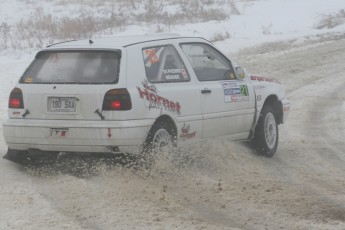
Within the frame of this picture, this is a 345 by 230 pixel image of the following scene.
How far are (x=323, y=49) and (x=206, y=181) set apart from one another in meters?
13.9

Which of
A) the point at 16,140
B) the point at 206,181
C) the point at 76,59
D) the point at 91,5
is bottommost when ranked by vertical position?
the point at 206,181

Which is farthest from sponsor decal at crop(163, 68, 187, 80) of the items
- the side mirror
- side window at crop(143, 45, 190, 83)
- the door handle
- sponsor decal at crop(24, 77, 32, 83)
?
sponsor decal at crop(24, 77, 32, 83)

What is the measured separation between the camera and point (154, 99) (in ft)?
22.5

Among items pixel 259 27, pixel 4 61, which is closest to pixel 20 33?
pixel 4 61

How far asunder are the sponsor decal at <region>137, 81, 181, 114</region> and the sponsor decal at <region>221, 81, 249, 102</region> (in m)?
1.03

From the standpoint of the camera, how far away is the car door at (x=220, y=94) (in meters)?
7.67

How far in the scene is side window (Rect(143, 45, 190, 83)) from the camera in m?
7.08

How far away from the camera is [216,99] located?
25.4 ft

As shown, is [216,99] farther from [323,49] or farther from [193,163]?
[323,49]

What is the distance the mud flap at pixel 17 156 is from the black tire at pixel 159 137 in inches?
56.0

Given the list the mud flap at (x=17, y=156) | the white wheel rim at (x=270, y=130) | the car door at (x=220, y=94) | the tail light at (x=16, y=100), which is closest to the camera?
the tail light at (x=16, y=100)

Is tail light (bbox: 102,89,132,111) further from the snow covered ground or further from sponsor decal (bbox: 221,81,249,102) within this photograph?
sponsor decal (bbox: 221,81,249,102)

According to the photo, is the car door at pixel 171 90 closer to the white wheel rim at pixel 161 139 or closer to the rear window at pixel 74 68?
the white wheel rim at pixel 161 139

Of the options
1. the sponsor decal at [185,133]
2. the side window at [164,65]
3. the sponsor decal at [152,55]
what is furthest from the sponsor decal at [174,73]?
the sponsor decal at [185,133]
